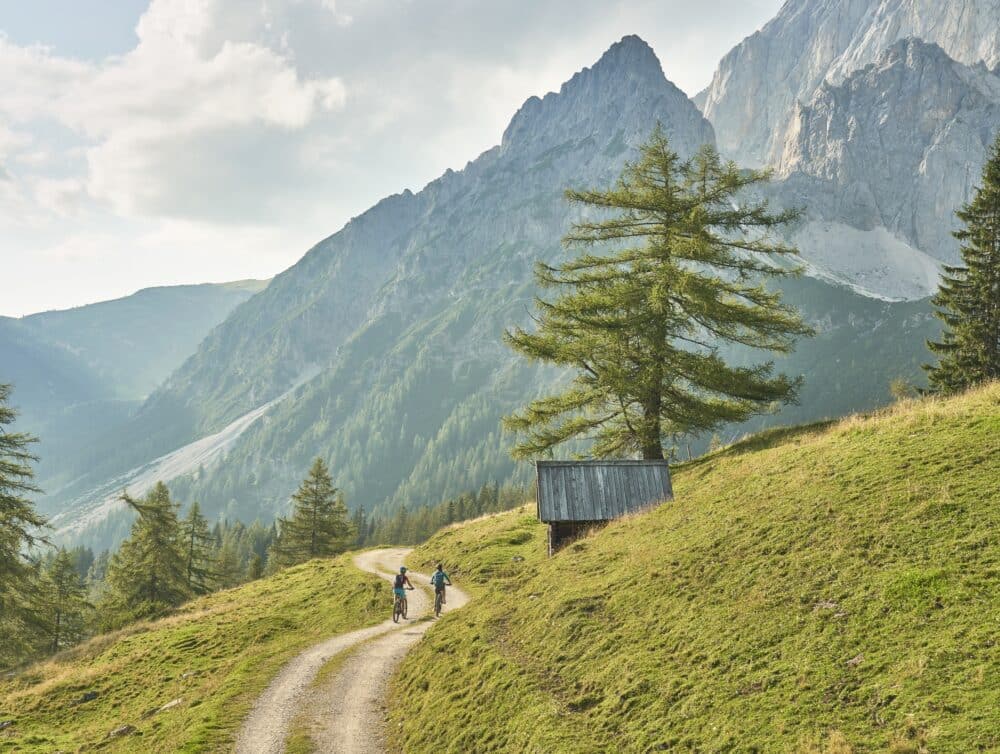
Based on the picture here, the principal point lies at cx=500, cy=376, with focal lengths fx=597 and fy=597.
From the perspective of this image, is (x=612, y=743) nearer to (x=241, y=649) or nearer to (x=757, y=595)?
(x=757, y=595)

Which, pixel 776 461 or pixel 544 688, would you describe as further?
pixel 776 461

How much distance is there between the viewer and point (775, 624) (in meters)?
10.9

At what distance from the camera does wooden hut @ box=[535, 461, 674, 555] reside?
2531cm

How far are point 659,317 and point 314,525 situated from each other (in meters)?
49.8

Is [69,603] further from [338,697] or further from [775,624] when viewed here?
[775,624]

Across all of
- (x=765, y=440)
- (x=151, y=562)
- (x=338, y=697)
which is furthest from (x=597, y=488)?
(x=151, y=562)

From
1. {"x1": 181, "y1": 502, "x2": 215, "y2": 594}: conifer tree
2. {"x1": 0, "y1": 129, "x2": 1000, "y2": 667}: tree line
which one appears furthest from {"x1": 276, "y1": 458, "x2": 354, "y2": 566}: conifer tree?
{"x1": 0, "y1": 129, "x2": 1000, "y2": 667}: tree line

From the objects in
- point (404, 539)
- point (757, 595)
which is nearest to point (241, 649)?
point (757, 595)

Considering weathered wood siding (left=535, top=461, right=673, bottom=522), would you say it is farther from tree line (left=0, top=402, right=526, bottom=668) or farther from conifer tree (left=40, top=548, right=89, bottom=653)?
conifer tree (left=40, top=548, right=89, bottom=653)

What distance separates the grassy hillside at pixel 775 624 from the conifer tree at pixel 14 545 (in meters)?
27.5

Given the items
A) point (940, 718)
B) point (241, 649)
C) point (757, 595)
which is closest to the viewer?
point (940, 718)

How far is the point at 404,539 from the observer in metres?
118

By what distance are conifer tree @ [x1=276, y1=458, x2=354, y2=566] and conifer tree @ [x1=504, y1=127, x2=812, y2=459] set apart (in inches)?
1656

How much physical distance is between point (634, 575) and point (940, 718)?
347 inches
